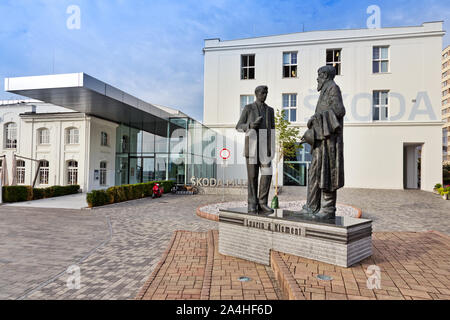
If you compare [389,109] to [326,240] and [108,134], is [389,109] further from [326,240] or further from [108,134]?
[108,134]

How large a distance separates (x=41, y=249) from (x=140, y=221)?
345 cm

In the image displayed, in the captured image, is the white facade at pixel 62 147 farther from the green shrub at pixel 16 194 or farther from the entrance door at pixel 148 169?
the green shrub at pixel 16 194

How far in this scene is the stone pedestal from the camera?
12.8ft

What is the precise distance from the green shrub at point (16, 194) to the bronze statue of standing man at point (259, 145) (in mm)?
14893

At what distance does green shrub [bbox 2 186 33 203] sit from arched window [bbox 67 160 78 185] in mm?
5856

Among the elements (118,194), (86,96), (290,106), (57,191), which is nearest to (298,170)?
(290,106)

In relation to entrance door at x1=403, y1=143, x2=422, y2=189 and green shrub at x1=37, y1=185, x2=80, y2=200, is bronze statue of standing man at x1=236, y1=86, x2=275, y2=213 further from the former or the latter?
entrance door at x1=403, y1=143, x2=422, y2=189

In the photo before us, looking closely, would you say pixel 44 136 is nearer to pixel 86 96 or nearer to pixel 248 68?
pixel 86 96

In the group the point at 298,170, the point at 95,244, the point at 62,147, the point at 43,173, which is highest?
the point at 62,147

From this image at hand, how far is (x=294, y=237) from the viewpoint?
4.30 meters

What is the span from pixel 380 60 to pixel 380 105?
381cm

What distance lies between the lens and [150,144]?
891 inches
